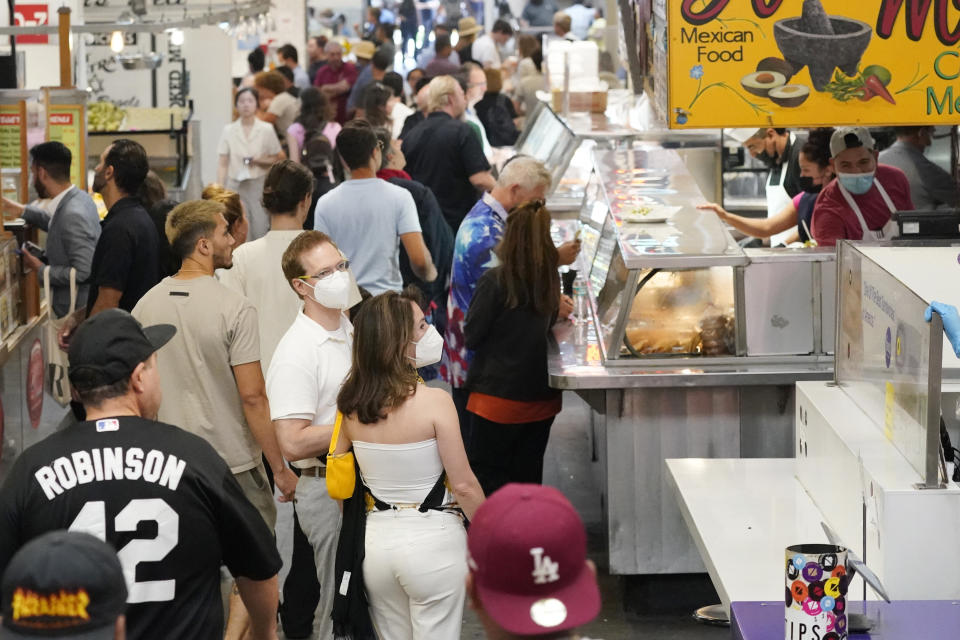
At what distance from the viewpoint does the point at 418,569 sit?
12.4 feet

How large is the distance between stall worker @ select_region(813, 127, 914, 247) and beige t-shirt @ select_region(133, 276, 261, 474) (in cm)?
285

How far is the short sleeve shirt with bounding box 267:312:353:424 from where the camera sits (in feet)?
14.3

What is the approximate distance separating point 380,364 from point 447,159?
540 centimetres

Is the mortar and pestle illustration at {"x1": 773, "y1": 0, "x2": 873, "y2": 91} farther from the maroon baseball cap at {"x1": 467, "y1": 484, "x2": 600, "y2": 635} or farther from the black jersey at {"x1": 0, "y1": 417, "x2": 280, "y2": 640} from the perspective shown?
the maroon baseball cap at {"x1": 467, "y1": 484, "x2": 600, "y2": 635}

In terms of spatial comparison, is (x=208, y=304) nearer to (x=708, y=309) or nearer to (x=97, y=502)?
(x=97, y=502)

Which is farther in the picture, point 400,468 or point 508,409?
point 508,409

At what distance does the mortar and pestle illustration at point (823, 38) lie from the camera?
4641 millimetres

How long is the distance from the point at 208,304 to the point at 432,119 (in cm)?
475

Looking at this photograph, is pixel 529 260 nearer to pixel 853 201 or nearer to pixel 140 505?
pixel 853 201

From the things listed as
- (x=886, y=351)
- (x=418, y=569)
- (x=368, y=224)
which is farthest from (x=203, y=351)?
(x=886, y=351)

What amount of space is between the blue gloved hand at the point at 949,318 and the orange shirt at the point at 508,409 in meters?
2.57

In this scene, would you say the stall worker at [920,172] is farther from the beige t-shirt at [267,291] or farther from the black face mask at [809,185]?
the beige t-shirt at [267,291]

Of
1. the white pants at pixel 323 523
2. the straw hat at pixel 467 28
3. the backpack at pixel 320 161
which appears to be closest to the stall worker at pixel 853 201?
the white pants at pixel 323 523

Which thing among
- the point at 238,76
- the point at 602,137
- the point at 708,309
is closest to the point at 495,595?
the point at 708,309
